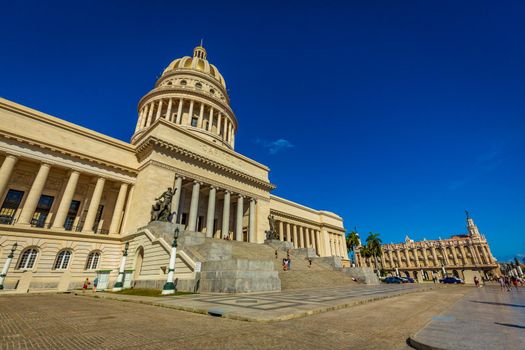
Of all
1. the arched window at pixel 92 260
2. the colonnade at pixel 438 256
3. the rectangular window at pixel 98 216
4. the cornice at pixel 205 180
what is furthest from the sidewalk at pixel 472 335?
the colonnade at pixel 438 256

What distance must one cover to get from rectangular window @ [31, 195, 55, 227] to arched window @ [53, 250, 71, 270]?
4821 mm

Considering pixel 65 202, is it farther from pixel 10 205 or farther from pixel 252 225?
pixel 252 225

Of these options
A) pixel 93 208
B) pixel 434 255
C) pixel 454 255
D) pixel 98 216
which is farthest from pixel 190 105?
pixel 454 255

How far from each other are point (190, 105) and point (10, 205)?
29.1 m

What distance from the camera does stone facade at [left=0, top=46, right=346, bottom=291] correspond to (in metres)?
19.8

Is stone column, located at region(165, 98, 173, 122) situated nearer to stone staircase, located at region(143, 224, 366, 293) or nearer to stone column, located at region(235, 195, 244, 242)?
stone column, located at region(235, 195, 244, 242)

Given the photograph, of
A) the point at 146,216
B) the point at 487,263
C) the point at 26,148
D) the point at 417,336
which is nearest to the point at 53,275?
the point at 146,216

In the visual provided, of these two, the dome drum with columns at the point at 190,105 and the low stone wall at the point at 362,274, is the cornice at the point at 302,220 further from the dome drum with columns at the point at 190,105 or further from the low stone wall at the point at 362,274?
the low stone wall at the point at 362,274

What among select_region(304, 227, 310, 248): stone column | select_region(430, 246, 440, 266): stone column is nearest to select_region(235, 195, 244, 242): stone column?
select_region(304, 227, 310, 248): stone column

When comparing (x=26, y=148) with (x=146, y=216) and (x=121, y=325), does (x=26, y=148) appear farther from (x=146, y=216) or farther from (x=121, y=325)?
(x=121, y=325)

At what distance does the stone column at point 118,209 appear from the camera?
25234 mm

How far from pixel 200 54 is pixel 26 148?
50.1 metres

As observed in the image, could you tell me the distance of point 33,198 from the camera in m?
21.0

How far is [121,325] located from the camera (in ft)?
17.1
